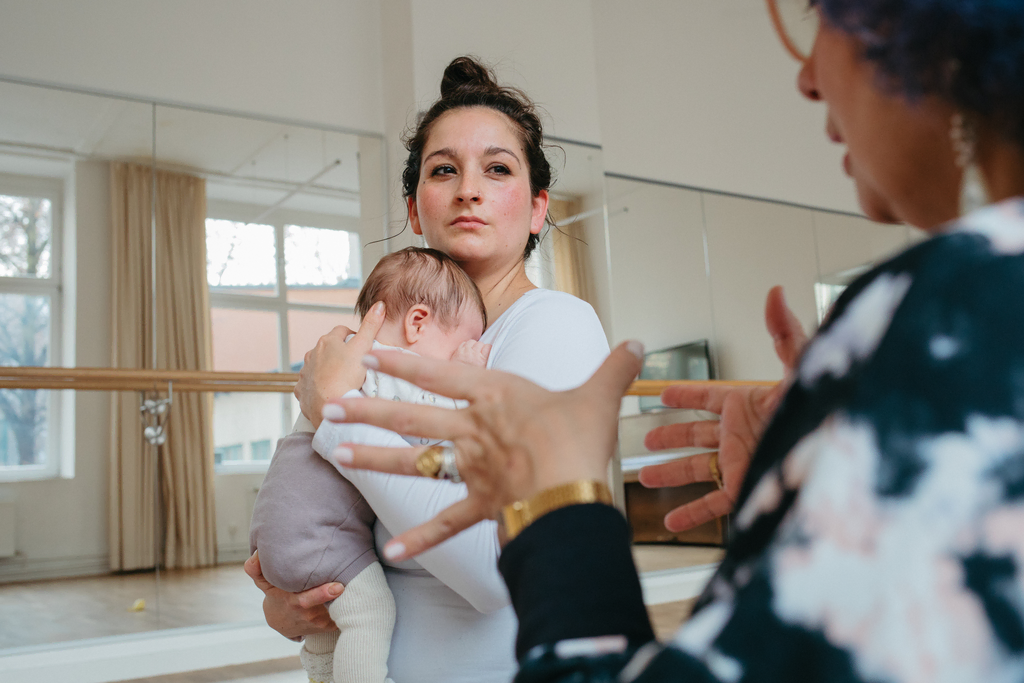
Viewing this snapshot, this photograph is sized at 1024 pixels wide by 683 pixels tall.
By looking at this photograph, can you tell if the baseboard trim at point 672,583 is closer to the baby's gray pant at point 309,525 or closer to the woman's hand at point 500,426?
the baby's gray pant at point 309,525

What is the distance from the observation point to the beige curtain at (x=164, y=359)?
3809 mm

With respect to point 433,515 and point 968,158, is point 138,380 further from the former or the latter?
point 968,158

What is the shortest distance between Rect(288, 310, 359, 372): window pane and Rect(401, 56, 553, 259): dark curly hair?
288 centimetres

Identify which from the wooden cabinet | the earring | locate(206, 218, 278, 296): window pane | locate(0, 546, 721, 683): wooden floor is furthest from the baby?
the wooden cabinet

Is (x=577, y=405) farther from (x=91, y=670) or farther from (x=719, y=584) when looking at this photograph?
(x=91, y=670)

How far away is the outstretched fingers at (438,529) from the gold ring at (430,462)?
60 mm

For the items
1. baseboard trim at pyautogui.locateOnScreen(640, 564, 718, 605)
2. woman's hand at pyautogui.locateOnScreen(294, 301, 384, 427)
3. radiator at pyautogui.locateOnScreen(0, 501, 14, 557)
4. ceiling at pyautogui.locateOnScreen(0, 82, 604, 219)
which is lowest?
baseboard trim at pyautogui.locateOnScreen(640, 564, 718, 605)

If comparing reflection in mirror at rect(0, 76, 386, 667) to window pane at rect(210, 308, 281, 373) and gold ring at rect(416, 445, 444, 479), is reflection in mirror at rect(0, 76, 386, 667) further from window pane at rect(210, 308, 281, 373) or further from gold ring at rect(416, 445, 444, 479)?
gold ring at rect(416, 445, 444, 479)

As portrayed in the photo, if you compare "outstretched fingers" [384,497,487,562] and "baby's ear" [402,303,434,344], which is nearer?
"outstretched fingers" [384,497,487,562]

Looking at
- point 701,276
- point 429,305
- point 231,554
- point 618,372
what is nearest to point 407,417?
point 618,372

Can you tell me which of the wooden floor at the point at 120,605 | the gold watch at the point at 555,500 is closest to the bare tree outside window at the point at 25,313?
the wooden floor at the point at 120,605

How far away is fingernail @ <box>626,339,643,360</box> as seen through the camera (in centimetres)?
55

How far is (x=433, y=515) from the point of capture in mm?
889

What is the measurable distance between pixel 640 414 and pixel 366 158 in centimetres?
240
